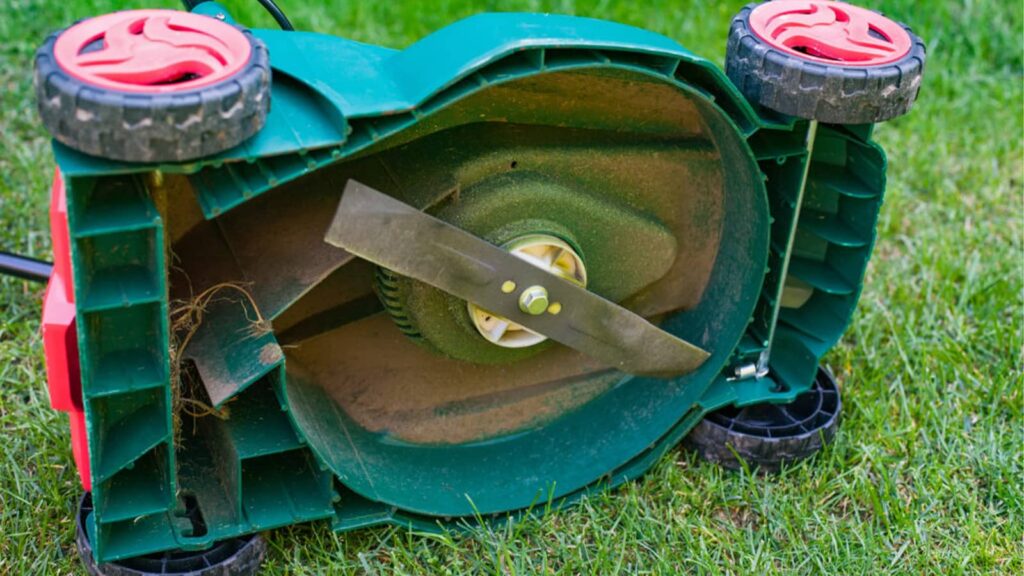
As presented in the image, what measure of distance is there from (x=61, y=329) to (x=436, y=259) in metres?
0.64

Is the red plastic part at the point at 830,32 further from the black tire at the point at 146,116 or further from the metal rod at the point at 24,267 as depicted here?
the metal rod at the point at 24,267

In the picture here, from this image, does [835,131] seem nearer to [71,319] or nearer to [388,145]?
[388,145]

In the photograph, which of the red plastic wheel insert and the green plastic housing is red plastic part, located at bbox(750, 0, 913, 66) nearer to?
the green plastic housing

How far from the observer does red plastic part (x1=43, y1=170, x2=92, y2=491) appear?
6.91ft

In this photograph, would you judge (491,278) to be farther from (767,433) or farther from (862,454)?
(862,454)

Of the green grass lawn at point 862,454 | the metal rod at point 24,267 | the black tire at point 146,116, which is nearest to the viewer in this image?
the black tire at point 146,116

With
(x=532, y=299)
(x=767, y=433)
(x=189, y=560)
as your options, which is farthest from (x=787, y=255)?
(x=189, y=560)

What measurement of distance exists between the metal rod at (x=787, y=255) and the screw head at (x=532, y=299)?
1.90ft

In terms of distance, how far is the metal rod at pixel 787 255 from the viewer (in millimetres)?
2516

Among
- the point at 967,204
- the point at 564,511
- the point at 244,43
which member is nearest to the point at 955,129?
the point at 967,204

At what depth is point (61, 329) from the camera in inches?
83.9

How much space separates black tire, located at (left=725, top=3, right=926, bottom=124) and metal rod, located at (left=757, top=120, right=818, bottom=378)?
127 millimetres

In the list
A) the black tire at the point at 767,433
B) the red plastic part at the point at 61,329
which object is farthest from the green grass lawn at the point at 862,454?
the red plastic part at the point at 61,329

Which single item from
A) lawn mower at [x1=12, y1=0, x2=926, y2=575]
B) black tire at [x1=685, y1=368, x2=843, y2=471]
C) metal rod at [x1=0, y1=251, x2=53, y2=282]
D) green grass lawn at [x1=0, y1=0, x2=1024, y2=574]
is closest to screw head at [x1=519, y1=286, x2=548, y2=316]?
lawn mower at [x1=12, y1=0, x2=926, y2=575]
